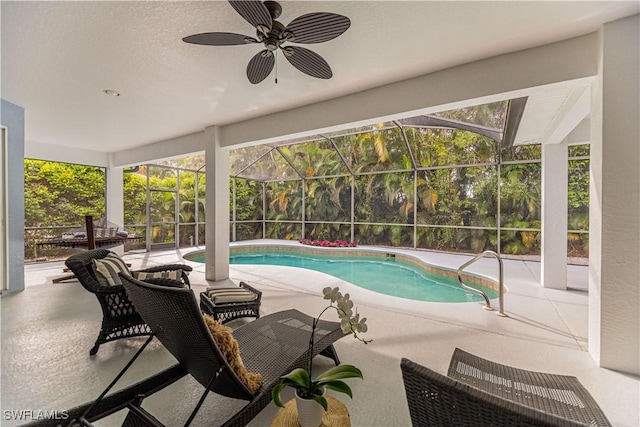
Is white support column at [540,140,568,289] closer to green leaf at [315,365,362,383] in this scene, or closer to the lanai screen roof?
the lanai screen roof

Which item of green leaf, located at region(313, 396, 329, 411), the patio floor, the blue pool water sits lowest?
the blue pool water

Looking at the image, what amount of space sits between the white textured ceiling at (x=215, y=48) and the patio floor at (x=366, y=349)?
294cm

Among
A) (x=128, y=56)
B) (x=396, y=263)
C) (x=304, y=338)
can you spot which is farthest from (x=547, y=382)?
(x=396, y=263)

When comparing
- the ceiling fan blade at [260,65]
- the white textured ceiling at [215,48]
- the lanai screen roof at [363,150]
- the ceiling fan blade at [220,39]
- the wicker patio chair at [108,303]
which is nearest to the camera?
the ceiling fan blade at [220,39]

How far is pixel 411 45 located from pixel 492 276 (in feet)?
15.0

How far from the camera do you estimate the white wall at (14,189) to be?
14.5 ft

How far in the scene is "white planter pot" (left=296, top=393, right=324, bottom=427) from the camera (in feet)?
3.87

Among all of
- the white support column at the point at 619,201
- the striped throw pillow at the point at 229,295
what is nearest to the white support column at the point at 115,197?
the striped throw pillow at the point at 229,295

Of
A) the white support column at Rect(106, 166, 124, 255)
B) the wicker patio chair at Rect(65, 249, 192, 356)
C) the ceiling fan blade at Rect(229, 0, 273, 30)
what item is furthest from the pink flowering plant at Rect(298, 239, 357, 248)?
the ceiling fan blade at Rect(229, 0, 273, 30)

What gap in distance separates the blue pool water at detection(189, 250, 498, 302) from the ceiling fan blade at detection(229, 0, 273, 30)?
5.00 m

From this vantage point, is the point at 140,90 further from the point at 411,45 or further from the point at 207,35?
the point at 411,45

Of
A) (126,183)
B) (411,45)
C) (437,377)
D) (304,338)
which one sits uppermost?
(411,45)

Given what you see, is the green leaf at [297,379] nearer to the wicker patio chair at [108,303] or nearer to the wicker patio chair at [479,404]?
the wicker patio chair at [479,404]

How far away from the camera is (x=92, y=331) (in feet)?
10.2
